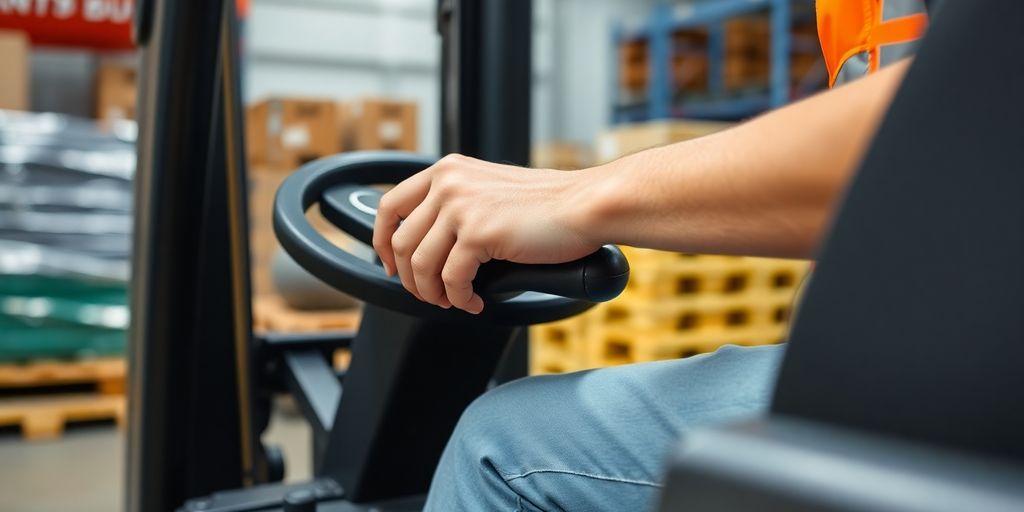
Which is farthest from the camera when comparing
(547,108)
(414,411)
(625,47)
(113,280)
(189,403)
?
(547,108)

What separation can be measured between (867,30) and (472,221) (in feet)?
1.57

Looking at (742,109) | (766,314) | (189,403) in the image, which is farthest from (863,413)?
(742,109)

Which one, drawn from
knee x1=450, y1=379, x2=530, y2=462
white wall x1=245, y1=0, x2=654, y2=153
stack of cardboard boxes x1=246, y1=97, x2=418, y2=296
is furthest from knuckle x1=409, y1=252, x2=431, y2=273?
white wall x1=245, y1=0, x2=654, y2=153

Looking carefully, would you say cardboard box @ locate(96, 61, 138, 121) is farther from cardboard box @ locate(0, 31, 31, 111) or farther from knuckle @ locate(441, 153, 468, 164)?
knuckle @ locate(441, 153, 468, 164)

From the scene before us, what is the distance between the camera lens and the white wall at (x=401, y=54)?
377 inches

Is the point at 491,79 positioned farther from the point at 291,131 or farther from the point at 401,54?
the point at 401,54

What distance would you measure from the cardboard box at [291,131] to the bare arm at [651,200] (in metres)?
5.02

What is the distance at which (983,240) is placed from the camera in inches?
13.6

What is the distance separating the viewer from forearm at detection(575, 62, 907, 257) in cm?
48

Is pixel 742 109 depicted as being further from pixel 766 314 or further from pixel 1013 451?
pixel 1013 451

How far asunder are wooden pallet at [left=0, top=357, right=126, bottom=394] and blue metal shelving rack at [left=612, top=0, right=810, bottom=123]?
5.53m

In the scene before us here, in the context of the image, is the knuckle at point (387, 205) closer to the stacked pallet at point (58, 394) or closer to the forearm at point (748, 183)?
the forearm at point (748, 183)

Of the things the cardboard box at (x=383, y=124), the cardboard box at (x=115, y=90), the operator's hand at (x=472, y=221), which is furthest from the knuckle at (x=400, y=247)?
the cardboard box at (x=115, y=90)

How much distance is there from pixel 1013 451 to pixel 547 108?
448 inches
